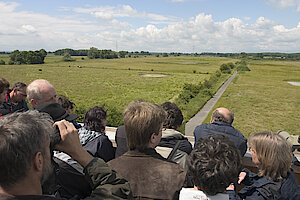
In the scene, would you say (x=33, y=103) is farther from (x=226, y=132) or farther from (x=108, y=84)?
(x=108, y=84)

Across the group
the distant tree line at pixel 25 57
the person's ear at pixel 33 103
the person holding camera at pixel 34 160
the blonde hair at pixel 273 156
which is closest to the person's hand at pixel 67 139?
the person holding camera at pixel 34 160

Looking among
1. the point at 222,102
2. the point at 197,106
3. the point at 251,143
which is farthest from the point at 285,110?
the point at 251,143

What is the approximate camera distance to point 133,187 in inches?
68.2

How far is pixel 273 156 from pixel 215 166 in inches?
27.0

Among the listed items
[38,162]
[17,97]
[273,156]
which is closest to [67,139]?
[38,162]

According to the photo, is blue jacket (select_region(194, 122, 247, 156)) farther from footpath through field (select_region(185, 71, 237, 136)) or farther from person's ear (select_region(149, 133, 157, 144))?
footpath through field (select_region(185, 71, 237, 136))

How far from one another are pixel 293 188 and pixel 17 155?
2228 mm

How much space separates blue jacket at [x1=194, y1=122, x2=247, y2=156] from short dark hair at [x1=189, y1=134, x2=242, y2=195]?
1.28 m

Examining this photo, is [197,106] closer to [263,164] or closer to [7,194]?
[263,164]

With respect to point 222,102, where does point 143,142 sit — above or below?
above

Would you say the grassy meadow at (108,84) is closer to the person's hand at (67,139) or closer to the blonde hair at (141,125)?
the blonde hair at (141,125)

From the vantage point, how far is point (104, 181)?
140 cm

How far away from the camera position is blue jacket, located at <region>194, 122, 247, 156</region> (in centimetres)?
306

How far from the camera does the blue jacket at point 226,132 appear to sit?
3.06 meters
